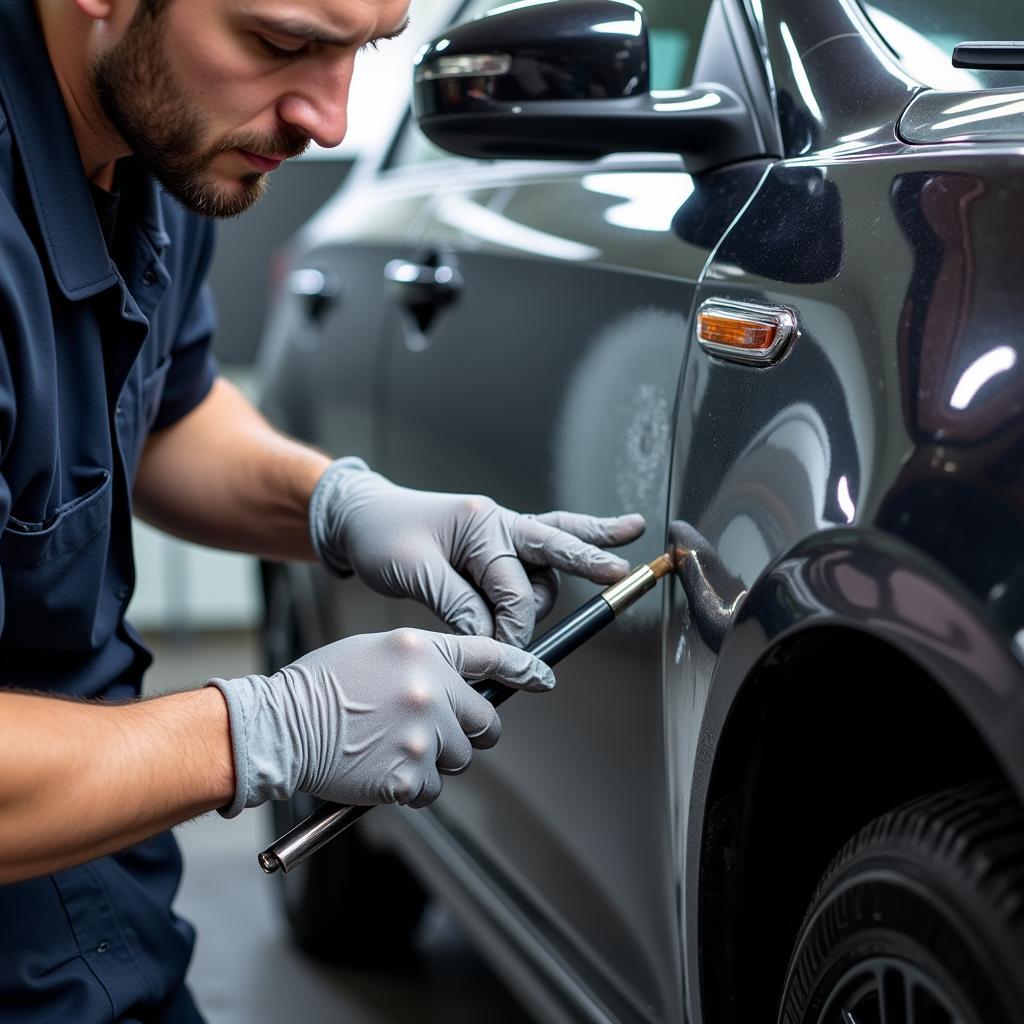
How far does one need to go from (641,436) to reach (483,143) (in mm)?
294

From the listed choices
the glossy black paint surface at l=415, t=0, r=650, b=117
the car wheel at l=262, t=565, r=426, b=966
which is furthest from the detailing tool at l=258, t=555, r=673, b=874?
the car wheel at l=262, t=565, r=426, b=966

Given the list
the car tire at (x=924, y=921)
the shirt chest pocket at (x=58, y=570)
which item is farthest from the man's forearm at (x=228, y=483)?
the car tire at (x=924, y=921)

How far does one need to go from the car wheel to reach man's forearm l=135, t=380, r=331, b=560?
23.6 inches

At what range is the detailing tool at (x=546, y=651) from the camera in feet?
3.14

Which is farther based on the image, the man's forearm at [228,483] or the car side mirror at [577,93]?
the man's forearm at [228,483]

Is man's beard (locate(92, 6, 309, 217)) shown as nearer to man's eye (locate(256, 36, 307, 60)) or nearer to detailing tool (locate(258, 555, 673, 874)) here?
man's eye (locate(256, 36, 307, 60))

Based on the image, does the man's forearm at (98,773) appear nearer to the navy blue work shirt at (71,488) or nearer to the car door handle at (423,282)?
the navy blue work shirt at (71,488)

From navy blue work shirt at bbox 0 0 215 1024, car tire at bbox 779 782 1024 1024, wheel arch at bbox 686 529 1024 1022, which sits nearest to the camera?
car tire at bbox 779 782 1024 1024

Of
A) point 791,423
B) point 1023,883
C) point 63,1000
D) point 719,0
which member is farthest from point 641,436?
point 63,1000

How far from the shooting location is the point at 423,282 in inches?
64.7

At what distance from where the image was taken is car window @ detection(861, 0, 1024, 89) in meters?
0.99

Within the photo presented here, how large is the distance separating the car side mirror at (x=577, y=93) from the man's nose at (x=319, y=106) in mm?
122

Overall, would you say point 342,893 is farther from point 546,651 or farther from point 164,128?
point 164,128

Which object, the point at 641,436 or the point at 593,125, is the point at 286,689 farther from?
the point at 593,125
